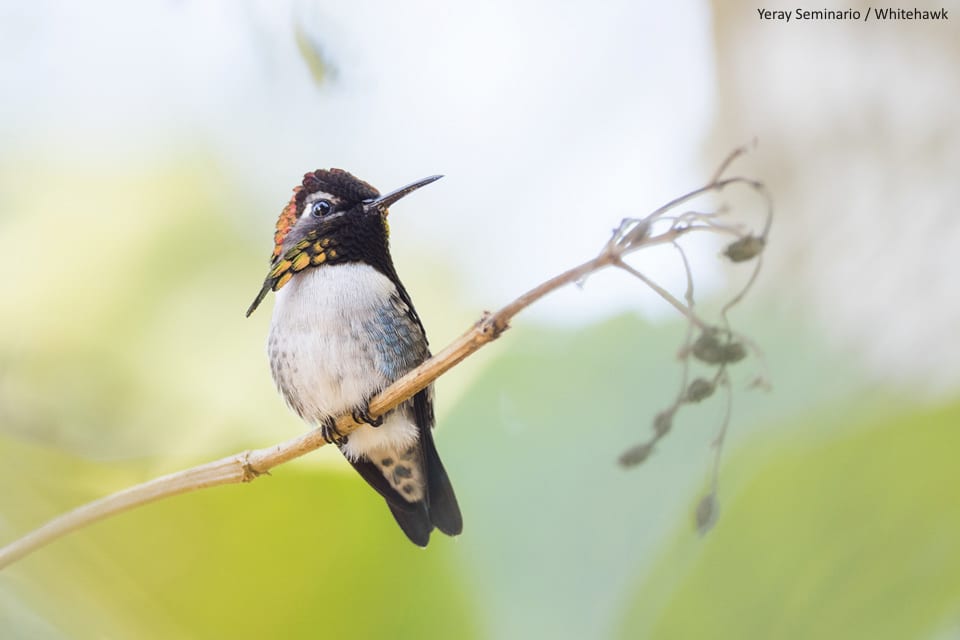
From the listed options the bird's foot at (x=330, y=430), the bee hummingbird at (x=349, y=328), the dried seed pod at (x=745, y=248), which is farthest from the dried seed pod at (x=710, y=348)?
the bird's foot at (x=330, y=430)

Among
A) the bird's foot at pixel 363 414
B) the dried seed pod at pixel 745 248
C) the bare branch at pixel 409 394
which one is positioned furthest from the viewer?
the dried seed pod at pixel 745 248

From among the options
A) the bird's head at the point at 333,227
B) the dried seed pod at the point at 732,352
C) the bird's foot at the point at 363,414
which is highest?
the bird's head at the point at 333,227

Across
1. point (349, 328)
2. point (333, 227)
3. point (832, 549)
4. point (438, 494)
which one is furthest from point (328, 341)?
point (832, 549)

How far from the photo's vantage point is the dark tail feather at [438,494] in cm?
115

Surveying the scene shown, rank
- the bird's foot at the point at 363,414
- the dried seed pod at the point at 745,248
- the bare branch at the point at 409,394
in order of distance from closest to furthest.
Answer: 1. the bare branch at the point at 409,394
2. the bird's foot at the point at 363,414
3. the dried seed pod at the point at 745,248

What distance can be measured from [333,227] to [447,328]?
1.00ft

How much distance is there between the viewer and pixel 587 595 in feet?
4.31

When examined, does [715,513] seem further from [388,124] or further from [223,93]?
[223,93]

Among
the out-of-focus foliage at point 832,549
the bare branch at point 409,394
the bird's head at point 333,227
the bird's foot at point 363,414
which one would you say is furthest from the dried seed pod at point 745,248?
the bird's foot at point 363,414

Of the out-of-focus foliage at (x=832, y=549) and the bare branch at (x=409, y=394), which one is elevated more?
the bare branch at (x=409, y=394)

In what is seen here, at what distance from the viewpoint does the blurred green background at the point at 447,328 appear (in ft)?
4.06

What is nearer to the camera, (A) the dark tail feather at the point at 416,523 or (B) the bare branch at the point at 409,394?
(B) the bare branch at the point at 409,394

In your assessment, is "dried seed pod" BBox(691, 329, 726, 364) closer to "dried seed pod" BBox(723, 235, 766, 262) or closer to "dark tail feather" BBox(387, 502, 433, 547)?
"dried seed pod" BBox(723, 235, 766, 262)

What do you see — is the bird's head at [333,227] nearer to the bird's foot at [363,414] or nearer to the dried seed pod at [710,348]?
the bird's foot at [363,414]
